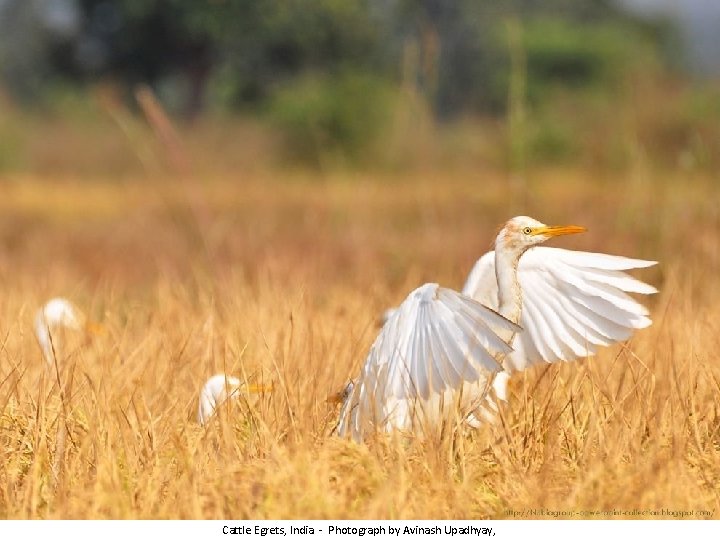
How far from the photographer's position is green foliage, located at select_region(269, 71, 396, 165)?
16656mm

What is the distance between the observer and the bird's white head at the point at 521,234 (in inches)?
104

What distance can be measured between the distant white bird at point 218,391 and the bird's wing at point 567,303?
0.53 meters

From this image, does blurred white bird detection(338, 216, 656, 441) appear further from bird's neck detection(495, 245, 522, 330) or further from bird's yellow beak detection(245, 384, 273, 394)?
bird's yellow beak detection(245, 384, 273, 394)

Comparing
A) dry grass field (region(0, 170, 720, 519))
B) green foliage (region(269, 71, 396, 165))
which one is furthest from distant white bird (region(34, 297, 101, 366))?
green foliage (region(269, 71, 396, 165))

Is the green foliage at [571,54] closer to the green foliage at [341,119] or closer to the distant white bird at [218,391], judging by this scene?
the green foliage at [341,119]

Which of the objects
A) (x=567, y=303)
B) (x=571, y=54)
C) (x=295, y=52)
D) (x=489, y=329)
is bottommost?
(x=489, y=329)

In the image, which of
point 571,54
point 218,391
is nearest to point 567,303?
point 218,391

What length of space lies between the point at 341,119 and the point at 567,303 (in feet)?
48.1

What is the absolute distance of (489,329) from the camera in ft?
7.55

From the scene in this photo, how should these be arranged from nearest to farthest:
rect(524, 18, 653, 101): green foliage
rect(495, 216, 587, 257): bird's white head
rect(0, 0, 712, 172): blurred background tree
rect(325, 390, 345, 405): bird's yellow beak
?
rect(495, 216, 587, 257): bird's white head
rect(325, 390, 345, 405): bird's yellow beak
rect(0, 0, 712, 172): blurred background tree
rect(524, 18, 653, 101): green foliage

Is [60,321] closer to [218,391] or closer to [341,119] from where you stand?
[218,391]

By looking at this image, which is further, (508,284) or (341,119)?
(341,119)

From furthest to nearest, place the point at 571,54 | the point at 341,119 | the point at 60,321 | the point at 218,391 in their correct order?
1. the point at 571,54
2. the point at 341,119
3. the point at 60,321
4. the point at 218,391

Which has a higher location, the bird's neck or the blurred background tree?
the blurred background tree
